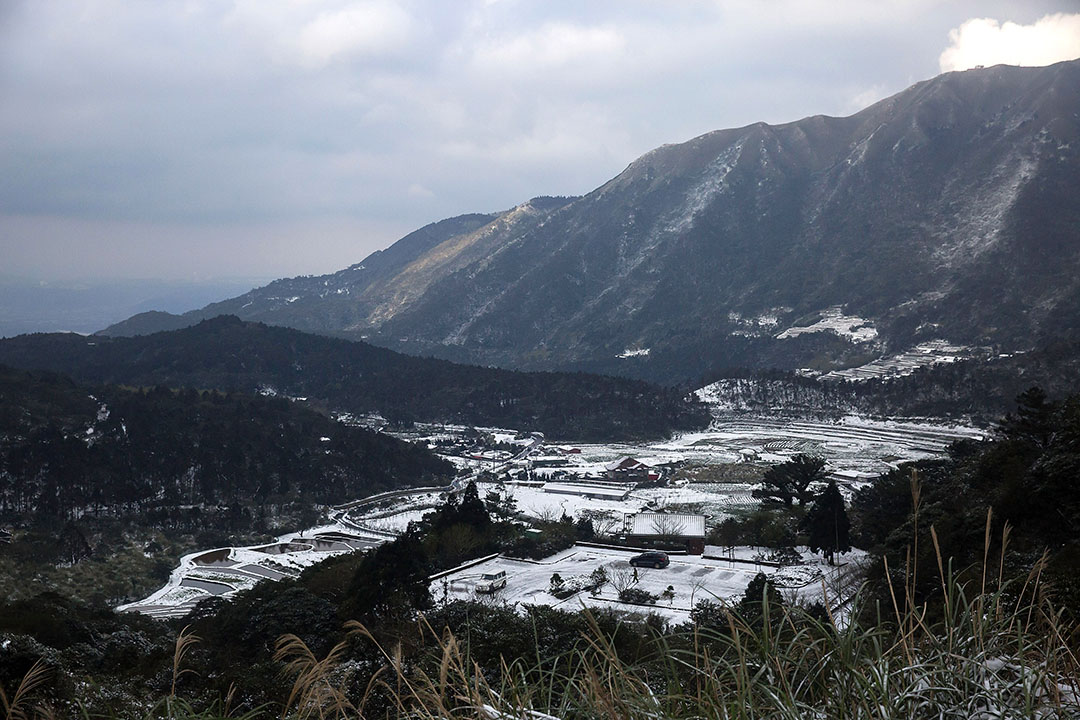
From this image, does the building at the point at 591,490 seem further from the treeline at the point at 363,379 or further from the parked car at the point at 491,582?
the treeline at the point at 363,379

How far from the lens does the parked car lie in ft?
77.0

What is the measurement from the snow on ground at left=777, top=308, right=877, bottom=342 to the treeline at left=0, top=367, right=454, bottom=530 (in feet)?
248

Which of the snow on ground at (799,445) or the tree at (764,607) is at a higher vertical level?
the tree at (764,607)

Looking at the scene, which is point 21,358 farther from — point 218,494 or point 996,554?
point 996,554

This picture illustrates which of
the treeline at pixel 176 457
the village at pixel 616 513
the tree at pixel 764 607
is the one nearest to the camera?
the tree at pixel 764 607

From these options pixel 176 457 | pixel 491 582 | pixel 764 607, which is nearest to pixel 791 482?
pixel 491 582

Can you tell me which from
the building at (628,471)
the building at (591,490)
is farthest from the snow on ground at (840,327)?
the building at (591,490)

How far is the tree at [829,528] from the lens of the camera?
25250 mm

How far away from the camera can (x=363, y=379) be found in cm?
9719

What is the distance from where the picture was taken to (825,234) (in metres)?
159

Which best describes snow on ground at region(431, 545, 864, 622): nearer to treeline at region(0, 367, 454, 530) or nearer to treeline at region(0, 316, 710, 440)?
treeline at region(0, 367, 454, 530)

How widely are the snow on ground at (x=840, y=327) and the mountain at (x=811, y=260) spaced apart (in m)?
0.46

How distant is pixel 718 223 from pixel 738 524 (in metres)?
153

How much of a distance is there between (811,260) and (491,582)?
140957 millimetres
